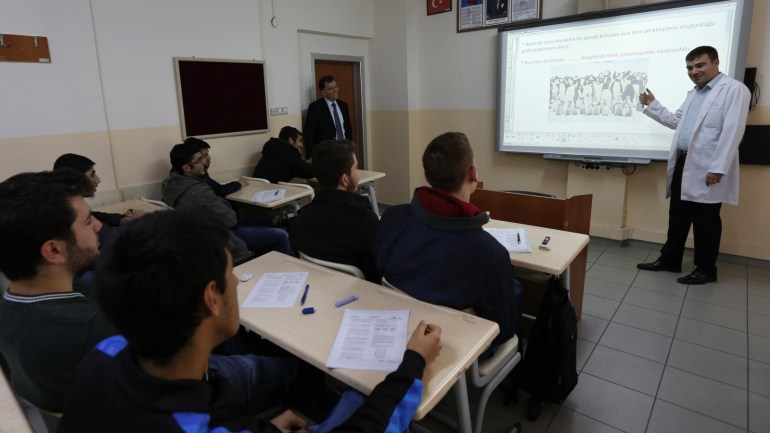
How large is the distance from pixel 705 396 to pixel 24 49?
181 inches

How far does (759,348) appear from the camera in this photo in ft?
8.31

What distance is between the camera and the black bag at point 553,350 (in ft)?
6.48

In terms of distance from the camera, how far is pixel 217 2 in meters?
4.10

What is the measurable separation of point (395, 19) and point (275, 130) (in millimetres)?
2034

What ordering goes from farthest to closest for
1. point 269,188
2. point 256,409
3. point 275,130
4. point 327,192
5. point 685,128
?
point 275,130 < point 269,188 < point 685,128 < point 327,192 < point 256,409

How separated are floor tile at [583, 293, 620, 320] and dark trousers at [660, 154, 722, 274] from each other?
2.89 feet

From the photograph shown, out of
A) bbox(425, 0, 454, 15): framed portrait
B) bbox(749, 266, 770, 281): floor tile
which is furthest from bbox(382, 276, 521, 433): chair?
bbox(425, 0, 454, 15): framed portrait

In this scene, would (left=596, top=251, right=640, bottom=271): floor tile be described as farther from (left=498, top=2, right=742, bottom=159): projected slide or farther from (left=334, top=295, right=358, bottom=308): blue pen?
(left=334, top=295, right=358, bottom=308): blue pen

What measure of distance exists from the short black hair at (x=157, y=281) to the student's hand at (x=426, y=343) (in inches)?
22.4

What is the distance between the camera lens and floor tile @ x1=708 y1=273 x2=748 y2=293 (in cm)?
330

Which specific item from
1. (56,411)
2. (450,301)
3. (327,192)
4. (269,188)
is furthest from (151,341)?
(269,188)

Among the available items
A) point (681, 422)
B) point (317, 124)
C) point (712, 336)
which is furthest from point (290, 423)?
point (317, 124)

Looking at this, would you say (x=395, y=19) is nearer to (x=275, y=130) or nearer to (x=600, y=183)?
(x=275, y=130)

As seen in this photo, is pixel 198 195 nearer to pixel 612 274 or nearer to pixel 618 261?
pixel 612 274
